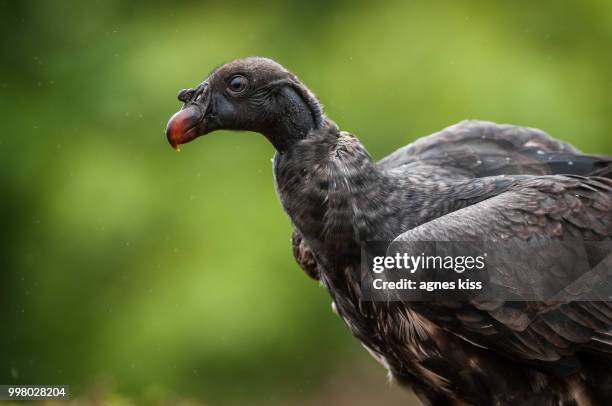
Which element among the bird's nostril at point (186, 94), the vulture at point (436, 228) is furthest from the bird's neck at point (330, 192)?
the bird's nostril at point (186, 94)

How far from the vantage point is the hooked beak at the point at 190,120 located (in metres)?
4.98

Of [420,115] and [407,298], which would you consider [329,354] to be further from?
[407,298]

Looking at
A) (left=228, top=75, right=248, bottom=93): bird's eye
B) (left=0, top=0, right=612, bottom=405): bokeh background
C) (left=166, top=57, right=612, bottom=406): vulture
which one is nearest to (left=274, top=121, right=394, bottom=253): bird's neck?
(left=166, top=57, right=612, bottom=406): vulture

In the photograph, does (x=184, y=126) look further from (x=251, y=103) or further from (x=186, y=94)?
(x=251, y=103)

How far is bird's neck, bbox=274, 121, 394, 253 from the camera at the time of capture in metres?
5.04

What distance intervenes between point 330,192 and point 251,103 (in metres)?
0.54

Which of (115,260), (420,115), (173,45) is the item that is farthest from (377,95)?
(115,260)

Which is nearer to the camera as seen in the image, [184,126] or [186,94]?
[184,126]

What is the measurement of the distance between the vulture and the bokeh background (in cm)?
385

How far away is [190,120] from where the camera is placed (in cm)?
501

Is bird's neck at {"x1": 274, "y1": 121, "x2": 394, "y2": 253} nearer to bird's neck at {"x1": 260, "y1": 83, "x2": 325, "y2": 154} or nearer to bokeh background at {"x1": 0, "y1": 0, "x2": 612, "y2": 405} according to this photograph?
bird's neck at {"x1": 260, "y1": 83, "x2": 325, "y2": 154}

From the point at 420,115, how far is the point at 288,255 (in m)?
1.58

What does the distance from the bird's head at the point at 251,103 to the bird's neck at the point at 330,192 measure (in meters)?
0.10

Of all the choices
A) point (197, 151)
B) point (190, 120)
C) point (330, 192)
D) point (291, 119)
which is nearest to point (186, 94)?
point (190, 120)
